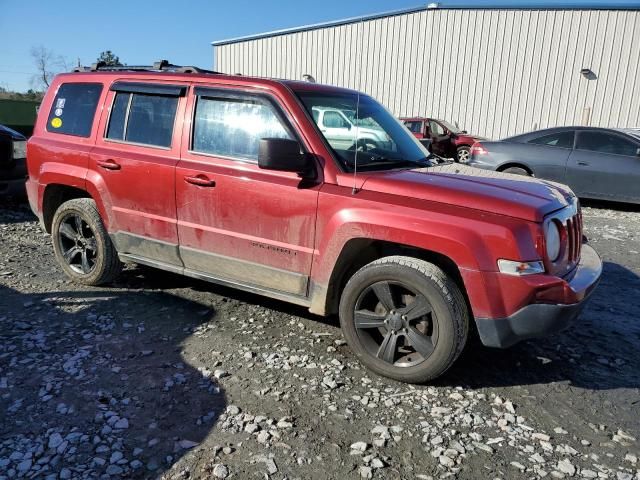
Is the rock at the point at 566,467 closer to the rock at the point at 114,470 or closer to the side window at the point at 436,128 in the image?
the rock at the point at 114,470

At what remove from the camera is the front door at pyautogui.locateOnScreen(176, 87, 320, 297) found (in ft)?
11.7

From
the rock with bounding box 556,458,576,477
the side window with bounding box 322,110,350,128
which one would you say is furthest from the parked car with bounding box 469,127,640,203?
the rock with bounding box 556,458,576,477

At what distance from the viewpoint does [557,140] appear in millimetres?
9789

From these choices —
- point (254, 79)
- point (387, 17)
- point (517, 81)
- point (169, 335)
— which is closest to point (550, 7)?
point (517, 81)

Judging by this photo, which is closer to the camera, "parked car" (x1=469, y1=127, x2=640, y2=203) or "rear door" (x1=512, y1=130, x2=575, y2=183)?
"parked car" (x1=469, y1=127, x2=640, y2=203)

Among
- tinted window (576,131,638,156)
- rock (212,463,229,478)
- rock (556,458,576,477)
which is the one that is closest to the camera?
rock (212,463,229,478)

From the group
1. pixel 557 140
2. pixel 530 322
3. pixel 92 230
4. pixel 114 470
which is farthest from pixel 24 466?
pixel 557 140

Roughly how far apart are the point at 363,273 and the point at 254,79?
1676 mm

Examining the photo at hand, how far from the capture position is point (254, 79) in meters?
3.84

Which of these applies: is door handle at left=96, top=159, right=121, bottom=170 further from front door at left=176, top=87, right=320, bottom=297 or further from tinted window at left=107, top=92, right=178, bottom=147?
front door at left=176, top=87, right=320, bottom=297

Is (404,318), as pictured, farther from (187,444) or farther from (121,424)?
(121,424)

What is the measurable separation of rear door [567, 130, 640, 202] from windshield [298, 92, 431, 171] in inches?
244

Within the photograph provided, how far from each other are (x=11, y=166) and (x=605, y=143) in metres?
9.87

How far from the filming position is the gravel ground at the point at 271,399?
8.39ft
